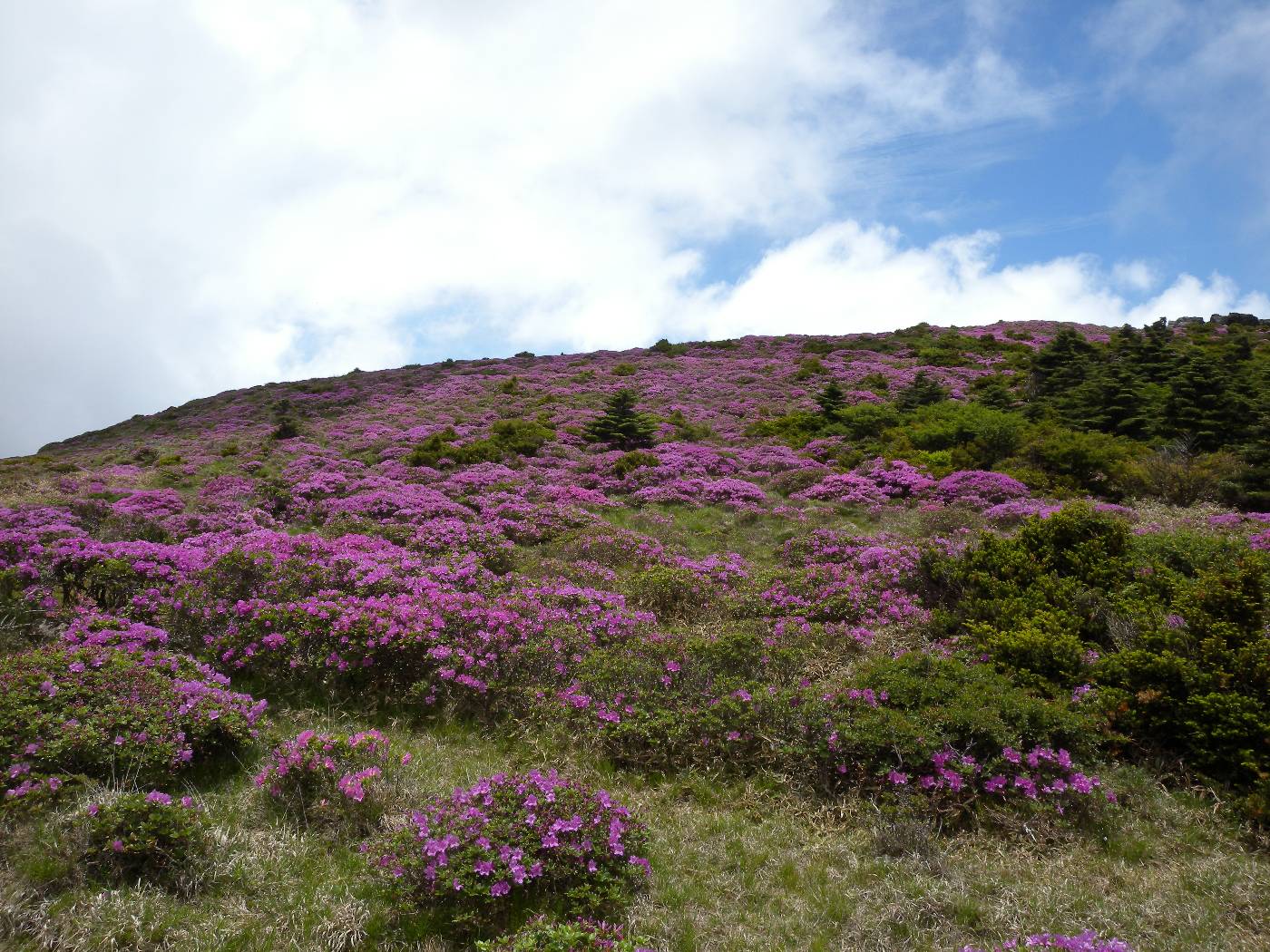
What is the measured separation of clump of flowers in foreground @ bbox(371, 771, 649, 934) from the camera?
4.72 meters

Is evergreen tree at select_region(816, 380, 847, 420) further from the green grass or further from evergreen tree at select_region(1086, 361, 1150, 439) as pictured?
the green grass

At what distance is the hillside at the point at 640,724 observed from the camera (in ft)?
15.7

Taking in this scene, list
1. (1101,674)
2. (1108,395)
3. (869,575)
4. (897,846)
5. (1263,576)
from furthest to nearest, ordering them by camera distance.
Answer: (1108,395) < (869,575) < (1263,576) < (1101,674) < (897,846)

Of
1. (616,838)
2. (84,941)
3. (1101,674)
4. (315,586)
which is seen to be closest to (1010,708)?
(1101,674)

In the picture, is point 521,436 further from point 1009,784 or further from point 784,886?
point 784,886

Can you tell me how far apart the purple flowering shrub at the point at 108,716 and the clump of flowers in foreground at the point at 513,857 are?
104 inches

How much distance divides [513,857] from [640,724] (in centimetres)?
261

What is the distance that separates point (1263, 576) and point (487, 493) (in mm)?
16592

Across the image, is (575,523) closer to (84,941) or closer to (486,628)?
(486,628)

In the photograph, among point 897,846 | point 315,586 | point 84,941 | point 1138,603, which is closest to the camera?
point 84,941

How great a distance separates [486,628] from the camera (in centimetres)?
905

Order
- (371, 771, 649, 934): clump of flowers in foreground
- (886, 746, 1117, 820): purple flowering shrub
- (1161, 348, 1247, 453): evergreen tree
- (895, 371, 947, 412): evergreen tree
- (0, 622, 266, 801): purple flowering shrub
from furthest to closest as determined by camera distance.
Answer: (895, 371, 947, 412): evergreen tree, (1161, 348, 1247, 453): evergreen tree, (886, 746, 1117, 820): purple flowering shrub, (0, 622, 266, 801): purple flowering shrub, (371, 771, 649, 934): clump of flowers in foreground

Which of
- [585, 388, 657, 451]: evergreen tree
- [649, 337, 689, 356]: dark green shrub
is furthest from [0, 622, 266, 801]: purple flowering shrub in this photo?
[649, 337, 689, 356]: dark green shrub

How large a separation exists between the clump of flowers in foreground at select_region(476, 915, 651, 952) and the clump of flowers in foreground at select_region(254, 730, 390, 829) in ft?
7.14
